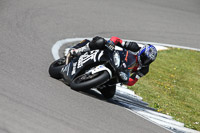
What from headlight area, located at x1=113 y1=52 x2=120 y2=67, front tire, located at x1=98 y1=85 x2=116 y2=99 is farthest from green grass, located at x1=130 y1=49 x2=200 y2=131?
headlight area, located at x1=113 y1=52 x2=120 y2=67

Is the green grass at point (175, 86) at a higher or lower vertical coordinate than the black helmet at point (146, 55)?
lower

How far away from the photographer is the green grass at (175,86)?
8078 millimetres

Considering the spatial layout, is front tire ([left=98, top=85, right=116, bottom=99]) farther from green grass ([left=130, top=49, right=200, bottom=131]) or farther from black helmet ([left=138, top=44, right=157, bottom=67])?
green grass ([left=130, top=49, right=200, bottom=131])

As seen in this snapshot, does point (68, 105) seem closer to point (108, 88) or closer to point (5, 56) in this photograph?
point (108, 88)

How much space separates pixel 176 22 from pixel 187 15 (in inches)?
53.6

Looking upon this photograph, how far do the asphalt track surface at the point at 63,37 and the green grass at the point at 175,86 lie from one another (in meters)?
1.30

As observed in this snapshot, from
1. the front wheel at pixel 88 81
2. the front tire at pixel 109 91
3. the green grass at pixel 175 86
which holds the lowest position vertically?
the green grass at pixel 175 86

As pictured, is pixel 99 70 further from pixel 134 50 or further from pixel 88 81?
pixel 134 50

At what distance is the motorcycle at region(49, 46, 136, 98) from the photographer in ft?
19.8

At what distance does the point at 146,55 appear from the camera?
6574 millimetres

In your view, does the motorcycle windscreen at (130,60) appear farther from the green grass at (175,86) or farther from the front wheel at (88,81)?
the green grass at (175,86)

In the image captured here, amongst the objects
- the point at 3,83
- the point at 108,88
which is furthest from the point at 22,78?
the point at 108,88

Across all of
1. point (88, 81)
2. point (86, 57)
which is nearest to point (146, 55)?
point (86, 57)

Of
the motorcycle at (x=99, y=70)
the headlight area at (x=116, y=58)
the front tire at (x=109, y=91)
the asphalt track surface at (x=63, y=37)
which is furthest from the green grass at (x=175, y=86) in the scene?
the headlight area at (x=116, y=58)
